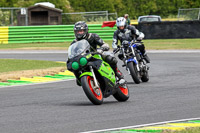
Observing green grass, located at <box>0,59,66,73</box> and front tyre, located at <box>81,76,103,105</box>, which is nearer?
front tyre, located at <box>81,76,103,105</box>

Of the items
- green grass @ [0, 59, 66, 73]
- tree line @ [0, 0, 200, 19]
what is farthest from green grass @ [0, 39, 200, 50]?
tree line @ [0, 0, 200, 19]

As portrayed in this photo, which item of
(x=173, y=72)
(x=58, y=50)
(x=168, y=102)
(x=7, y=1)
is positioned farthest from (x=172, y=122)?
(x=7, y=1)

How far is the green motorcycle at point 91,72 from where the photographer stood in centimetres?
912

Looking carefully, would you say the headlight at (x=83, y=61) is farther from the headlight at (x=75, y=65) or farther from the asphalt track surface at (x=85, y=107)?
the asphalt track surface at (x=85, y=107)

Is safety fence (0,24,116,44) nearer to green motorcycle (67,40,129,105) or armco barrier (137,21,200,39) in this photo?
armco barrier (137,21,200,39)

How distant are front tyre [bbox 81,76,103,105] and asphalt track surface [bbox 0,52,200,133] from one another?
0.44 ft

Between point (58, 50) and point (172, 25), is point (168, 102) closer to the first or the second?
point (58, 50)

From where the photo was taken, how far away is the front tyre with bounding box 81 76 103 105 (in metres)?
8.96

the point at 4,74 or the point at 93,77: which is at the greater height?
the point at 93,77

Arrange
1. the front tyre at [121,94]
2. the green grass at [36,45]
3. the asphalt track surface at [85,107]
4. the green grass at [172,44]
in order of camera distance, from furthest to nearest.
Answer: the green grass at [36,45] → the green grass at [172,44] → the front tyre at [121,94] → the asphalt track surface at [85,107]

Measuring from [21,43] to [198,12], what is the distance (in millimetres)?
13532

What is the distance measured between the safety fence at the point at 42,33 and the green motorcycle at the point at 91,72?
80.1 ft

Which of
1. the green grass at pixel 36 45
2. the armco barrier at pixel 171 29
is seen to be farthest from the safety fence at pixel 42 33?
the armco barrier at pixel 171 29

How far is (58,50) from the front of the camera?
97.2ft
